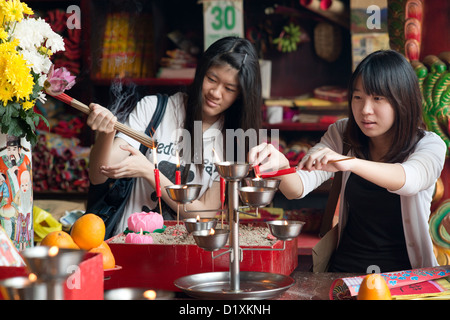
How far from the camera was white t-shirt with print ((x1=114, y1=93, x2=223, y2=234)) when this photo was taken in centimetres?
208

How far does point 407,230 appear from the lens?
5.56 feet

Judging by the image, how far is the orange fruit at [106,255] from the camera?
4.35 feet

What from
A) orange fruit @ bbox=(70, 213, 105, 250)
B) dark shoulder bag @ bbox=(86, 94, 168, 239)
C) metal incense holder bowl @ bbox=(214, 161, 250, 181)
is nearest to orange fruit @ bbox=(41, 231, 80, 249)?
orange fruit @ bbox=(70, 213, 105, 250)

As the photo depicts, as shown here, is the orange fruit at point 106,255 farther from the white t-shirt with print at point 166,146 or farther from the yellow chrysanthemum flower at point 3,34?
the white t-shirt with print at point 166,146

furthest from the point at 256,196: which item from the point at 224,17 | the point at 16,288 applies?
the point at 224,17

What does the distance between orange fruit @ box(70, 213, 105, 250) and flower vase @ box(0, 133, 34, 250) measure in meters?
0.18

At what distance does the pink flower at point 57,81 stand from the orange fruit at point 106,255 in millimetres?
479

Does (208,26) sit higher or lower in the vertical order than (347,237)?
higher

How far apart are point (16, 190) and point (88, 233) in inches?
9.8

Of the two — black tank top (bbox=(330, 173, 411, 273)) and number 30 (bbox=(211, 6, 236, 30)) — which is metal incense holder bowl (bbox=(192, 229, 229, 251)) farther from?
number 30 (bbox=(211, 6, 236, 30))
